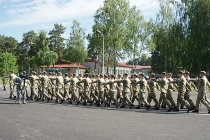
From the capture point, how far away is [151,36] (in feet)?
149

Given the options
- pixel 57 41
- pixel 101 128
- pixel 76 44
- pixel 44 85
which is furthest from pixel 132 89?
pixel 57 41

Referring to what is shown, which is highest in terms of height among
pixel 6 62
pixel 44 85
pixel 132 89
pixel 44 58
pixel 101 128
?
pixel 44 58

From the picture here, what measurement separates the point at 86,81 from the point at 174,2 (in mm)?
29036

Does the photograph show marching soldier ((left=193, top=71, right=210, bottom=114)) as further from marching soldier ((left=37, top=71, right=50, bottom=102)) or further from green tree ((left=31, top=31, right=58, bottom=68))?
green tree ((left=31, top=31, right=58, bottom=68))

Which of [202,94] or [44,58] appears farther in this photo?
[44,58]

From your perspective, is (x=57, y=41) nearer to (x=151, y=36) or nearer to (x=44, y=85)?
(x=151, y=36)

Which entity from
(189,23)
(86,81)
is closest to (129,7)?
(189,23)

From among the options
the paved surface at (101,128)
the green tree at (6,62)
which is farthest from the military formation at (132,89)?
the green tree at (6,62)

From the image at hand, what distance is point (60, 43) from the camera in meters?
86.2

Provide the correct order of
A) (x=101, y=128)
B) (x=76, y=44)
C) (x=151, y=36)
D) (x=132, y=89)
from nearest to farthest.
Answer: (x=101, y=128)
(x=132, y=89)
(x=151, y=36)
(x=76, y=44)

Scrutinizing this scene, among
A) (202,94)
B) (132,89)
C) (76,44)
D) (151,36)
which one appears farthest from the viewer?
(76,44)

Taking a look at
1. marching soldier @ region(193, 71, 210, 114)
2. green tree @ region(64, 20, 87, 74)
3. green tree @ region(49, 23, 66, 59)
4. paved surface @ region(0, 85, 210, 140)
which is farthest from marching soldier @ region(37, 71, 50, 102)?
green tree @ region(49, 23, 66, 59)

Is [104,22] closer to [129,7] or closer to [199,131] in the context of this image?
[129,7]

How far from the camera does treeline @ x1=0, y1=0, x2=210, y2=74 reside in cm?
3167
